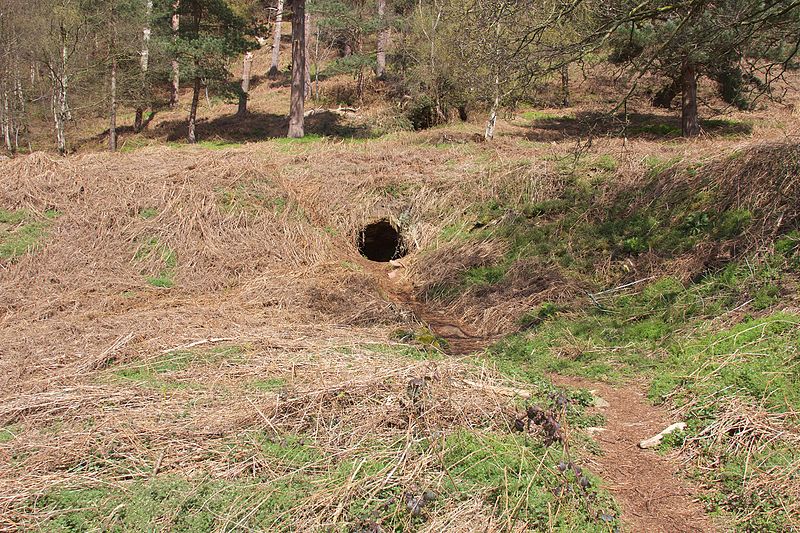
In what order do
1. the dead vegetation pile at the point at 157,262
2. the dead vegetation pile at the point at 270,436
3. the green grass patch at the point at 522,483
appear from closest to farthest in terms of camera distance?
the green grass patch at the point at 522,483 → the dead vegetation pile at the point at 270,436 → the dead vegetation pile at the point at 157,262

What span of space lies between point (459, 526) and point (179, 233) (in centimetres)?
786

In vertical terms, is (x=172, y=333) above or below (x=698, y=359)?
below

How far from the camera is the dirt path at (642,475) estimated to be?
12.5 feet

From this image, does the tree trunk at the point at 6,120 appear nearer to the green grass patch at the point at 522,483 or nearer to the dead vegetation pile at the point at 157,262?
the dead vegetation pile at the point at 157,262

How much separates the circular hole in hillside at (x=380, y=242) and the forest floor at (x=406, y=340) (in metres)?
0.35

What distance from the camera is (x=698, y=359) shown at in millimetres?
5574

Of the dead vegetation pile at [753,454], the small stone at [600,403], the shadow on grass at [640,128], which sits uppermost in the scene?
the shadow on grass at [640,128]

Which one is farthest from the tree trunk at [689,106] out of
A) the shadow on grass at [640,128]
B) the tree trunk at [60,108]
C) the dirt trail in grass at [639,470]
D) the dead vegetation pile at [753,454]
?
the tree trunk at [60,108]

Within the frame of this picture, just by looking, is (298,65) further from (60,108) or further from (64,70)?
(60,108)

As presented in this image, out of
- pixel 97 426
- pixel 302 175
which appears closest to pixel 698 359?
pixel 97 426

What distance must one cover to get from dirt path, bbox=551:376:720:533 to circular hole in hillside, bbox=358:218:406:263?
6.92 meters

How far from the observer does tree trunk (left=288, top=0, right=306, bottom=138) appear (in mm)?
18672

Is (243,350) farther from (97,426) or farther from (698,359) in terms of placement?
(698,359)

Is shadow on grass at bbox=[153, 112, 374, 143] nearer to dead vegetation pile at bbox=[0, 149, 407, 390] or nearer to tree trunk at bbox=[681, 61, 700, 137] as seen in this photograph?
tree trunk at bbox=[681, 61, 700, 137]
